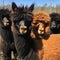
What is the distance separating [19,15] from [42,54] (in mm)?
783

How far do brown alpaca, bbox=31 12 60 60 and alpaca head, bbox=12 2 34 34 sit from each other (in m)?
0.11

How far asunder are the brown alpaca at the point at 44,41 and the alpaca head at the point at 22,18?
110 mm

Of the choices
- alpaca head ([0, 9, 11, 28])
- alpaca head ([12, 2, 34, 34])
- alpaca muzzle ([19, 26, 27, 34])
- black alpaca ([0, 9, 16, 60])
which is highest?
alpaca head ([12, 2, 34, 34])

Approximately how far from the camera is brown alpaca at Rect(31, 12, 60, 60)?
5285 millimetres

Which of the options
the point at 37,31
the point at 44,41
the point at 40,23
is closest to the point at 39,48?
the point at 44,41

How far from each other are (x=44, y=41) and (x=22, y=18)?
552mm

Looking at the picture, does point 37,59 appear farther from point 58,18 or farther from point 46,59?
point 58,18

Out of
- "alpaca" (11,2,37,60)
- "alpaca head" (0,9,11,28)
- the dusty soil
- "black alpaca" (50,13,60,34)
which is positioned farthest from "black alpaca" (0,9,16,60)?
the dusty soil

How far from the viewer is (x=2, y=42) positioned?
653 centimetres

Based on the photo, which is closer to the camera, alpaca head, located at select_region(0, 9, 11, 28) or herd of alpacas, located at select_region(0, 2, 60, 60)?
herd of alpacas, located at select_region(0, 2, 60, 60)

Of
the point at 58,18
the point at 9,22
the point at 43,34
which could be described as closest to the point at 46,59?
the point at 43,34

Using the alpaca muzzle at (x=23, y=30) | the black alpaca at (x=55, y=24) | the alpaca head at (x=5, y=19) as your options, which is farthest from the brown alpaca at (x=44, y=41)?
the black alpaca at (x=55, y=24)

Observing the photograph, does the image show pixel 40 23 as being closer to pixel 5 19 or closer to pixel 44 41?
pixel 44 41

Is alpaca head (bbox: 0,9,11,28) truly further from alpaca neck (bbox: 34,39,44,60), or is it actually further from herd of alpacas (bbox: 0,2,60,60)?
alpaca neck (bbox: 34,39,44,60)
